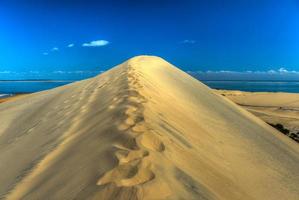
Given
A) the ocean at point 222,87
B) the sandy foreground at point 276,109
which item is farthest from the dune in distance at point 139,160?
the ocean at point 222,87

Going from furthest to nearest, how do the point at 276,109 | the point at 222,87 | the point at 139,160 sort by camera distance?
the point at 222,87 < the point at 276,109 < the point at 139,160

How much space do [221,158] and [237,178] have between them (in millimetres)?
523

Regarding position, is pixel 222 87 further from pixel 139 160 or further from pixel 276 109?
pixel 139 160

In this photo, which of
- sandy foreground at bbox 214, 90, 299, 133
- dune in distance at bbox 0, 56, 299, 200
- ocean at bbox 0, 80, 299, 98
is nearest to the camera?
dune in distance at bbox 0, 56, 299, 200

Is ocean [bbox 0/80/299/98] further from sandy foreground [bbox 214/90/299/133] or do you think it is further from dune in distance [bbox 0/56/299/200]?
dune in distance [bbox 0/56/299/200]

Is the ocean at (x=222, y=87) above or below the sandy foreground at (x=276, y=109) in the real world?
below

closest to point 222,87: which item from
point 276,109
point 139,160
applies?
point 276,109

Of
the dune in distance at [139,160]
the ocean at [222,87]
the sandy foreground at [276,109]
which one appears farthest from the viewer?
the ocean at [222,87]

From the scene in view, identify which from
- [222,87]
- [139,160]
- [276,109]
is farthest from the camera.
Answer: [222,87]

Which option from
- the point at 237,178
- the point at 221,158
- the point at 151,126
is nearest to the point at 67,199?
the point at 151,126

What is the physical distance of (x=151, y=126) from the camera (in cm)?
381

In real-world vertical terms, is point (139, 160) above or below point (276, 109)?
above

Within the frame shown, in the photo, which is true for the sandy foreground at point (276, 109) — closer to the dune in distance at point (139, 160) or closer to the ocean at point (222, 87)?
the dune in distance at point (139, 160)

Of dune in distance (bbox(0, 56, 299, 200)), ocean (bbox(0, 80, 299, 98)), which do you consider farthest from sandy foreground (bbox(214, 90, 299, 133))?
ocean (bbox(0, 80, 299, 98))
